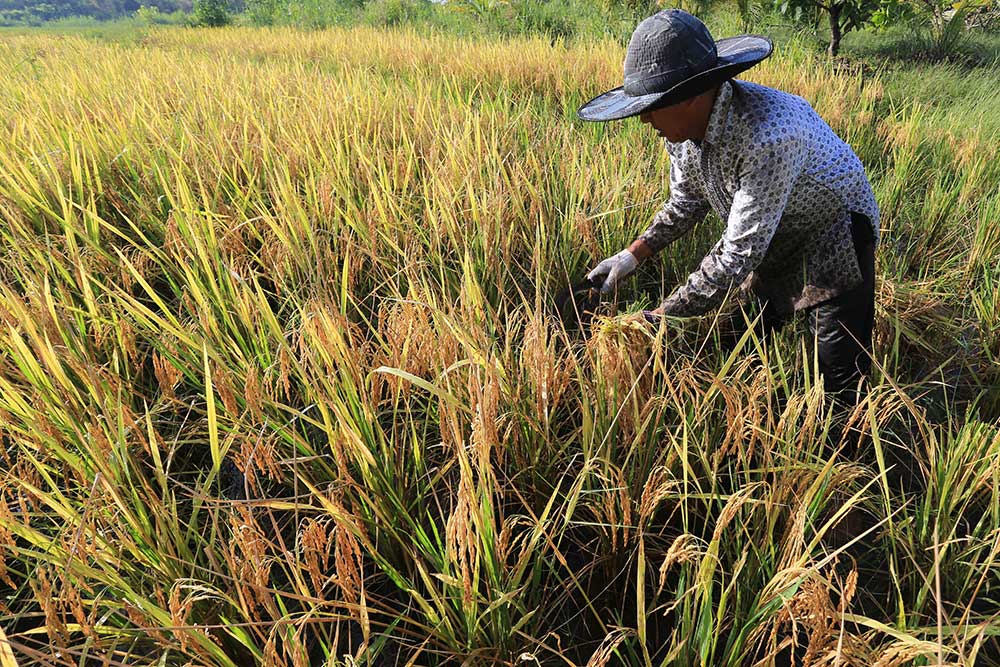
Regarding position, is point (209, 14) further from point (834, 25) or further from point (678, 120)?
point (678, 120)

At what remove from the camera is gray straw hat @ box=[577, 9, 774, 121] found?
119 cm

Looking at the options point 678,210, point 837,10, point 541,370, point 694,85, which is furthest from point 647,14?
point 541,370

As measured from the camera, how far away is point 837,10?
532 cm

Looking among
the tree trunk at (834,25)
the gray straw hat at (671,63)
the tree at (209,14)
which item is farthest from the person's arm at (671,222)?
the tree at (209,14)

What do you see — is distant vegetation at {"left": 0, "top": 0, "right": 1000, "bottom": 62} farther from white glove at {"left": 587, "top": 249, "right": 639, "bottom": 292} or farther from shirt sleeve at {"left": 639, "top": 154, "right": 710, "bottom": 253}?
white glove at {"left": 587, "top": 249, "right": 639, "bottom": 292}

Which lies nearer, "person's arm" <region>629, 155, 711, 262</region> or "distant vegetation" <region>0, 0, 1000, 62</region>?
"person's arm" <region>629, 155, 711, 262</region>

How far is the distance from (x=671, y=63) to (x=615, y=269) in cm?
56

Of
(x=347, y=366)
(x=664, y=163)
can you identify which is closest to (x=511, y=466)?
(x=347, y=366)

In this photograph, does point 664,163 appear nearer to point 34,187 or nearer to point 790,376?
point 790,376

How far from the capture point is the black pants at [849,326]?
4.91ft

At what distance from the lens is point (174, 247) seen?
1646 mm

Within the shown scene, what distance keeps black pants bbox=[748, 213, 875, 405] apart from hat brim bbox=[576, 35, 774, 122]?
56cm

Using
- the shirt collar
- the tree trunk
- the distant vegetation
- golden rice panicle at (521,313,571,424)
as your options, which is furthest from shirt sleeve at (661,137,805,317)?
the distant vegetation

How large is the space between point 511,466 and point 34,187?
1898mm
